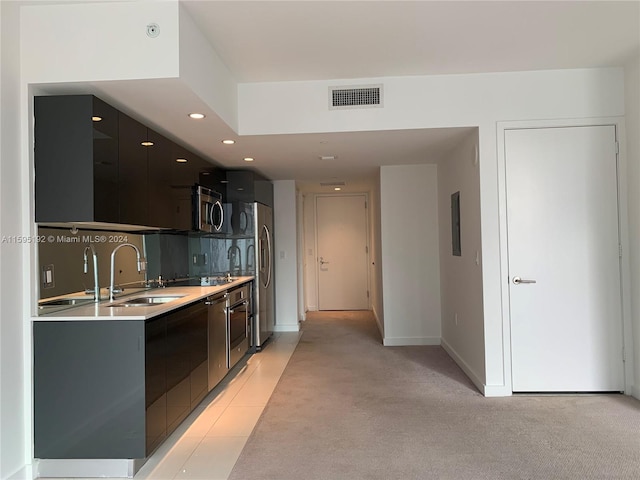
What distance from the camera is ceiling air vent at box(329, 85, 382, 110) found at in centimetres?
353

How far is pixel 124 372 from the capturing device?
2346 mm

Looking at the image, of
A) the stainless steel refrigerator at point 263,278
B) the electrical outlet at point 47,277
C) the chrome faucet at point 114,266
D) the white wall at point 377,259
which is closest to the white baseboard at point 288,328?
the stainless steel refrigerator at point 263,278

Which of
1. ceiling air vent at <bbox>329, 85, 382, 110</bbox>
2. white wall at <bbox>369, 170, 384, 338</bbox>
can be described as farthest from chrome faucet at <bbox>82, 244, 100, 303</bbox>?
white wall at <bbox>369, 170, 384, 338</bbox>

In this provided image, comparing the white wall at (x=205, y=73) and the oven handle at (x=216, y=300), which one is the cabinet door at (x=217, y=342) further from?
the white wall at (x=205, y=73)

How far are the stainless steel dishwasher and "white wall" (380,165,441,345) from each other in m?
2.17

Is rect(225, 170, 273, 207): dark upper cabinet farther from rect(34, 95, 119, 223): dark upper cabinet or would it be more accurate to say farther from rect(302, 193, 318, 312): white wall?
rect(302, 193, 318, 312): white wall

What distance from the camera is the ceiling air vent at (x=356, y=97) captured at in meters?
3.53

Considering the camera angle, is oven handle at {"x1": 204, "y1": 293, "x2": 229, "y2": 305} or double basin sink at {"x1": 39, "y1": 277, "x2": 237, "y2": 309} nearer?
double basin sink at {"x1": 39, "y1": 277, "x2": 237, "y2": 309}

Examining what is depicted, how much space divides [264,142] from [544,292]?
2.56 metres

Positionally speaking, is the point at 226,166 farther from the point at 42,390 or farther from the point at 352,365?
the point at 42,390

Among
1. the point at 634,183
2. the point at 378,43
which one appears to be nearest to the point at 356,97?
the point at 378,43

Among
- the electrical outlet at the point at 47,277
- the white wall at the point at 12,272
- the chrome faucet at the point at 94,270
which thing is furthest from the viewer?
the chrome faucet at the point at 94,270

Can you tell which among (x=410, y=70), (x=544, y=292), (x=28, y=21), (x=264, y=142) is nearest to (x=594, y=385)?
(x=544, y=292)

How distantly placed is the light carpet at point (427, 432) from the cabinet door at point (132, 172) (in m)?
1.60
